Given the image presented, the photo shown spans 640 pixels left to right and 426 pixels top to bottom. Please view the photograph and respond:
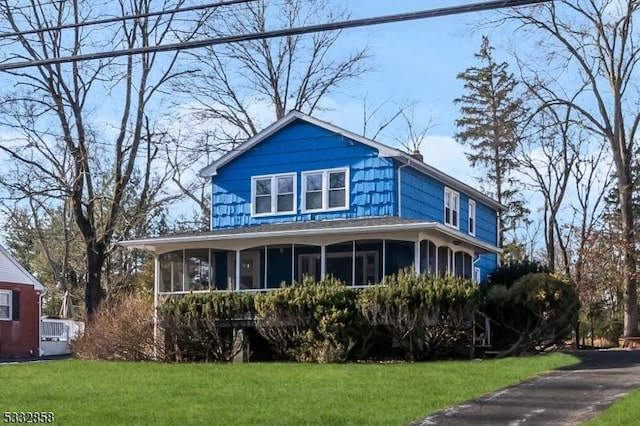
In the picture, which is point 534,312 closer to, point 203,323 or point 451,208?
point 451,208

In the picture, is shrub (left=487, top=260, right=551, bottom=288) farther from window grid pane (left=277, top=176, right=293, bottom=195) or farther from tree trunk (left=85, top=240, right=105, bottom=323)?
tree trunk (left=85, top=240, right=105, bottom=323)

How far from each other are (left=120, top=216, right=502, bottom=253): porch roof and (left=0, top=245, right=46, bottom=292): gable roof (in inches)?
489

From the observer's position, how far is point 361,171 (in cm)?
2767

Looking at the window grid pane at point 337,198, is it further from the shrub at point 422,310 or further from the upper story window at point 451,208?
the shrub at point 422,310

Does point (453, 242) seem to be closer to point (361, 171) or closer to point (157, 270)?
point (361, 171)

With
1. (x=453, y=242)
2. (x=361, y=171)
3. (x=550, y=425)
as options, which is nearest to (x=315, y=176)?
(x=361, y=171)

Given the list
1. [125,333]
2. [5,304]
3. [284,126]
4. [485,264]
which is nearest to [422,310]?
[125,333]

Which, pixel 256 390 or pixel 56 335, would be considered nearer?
pixel 256 390

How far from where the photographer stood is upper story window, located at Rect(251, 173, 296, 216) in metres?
28.7

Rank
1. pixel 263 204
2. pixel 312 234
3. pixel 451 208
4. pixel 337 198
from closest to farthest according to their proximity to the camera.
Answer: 1. pixel 312 234
2. pixel 337 198
3. pixel 263 204
4. pixel 451 208

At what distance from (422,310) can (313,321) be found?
273cm

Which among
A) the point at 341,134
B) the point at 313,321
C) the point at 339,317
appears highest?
the point at 341,134

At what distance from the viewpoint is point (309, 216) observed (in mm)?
28109

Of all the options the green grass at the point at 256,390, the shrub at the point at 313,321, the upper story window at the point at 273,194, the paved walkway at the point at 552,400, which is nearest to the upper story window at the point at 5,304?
the upper story window at the point at 273,194
